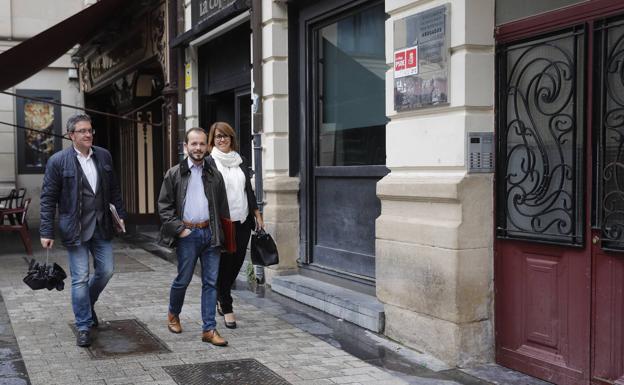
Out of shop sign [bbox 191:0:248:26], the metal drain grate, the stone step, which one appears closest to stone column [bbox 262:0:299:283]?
the stone step

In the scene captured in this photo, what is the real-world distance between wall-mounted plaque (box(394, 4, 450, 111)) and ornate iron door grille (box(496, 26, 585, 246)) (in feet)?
1.36

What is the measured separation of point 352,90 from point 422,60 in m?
2.05

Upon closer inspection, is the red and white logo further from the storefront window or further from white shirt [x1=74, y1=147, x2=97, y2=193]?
white shirt [x1=74, y1=147, x2=97, y2=193]

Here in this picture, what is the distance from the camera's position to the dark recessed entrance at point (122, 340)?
559 cm

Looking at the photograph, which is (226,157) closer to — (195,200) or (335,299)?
(195,200)

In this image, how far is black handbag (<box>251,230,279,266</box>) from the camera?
6.39m

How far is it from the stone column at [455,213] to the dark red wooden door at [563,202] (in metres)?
0.14

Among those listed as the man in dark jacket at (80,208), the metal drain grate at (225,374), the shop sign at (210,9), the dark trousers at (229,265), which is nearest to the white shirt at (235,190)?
the dark trousers at (229,265)

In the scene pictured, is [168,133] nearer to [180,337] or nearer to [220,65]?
[220,65]

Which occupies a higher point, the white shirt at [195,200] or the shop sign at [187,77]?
the shop sign at [187,77]

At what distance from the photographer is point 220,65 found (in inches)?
420

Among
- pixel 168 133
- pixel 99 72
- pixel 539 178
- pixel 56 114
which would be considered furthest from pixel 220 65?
pixel 56 114

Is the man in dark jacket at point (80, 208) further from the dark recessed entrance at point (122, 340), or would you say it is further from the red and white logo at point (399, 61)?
the red and white logo at point (399, 61)

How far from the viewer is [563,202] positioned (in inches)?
185
